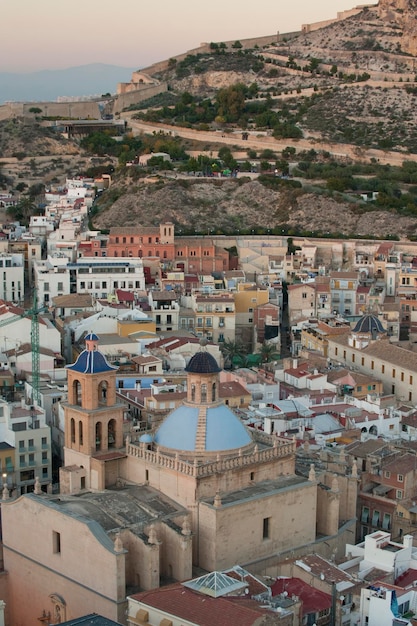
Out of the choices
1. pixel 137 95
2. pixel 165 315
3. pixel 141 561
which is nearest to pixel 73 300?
pixel 165 315

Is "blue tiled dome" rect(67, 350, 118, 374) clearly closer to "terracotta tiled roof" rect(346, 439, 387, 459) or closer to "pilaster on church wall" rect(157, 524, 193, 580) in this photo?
"pilaster on church wall" rect(157, 524, 193, 580)

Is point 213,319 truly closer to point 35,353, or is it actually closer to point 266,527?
point 35,353

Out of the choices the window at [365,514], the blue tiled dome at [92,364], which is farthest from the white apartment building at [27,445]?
the window at [365,514]

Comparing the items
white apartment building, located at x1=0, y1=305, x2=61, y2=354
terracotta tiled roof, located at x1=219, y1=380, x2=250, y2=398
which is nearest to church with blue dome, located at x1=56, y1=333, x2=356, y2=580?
terracotta tiled roof, located at x1=219, y1=380, x2=250, y2=398

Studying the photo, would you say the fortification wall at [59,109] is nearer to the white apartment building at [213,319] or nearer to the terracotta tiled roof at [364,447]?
the white apartment building at [213,319]

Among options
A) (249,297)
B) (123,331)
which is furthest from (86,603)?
(249,297)

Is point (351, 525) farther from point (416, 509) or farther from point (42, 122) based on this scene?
point (42, 122)

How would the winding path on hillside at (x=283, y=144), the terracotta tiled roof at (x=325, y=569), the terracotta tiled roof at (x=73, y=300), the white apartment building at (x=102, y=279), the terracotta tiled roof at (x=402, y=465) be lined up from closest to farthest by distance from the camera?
1. the terracotta tiled roof at (x=325, y=569)
2. the terracotta tiled roof at (x=402, y=465)
3. the terracotta tiled roof at (x=73, y=300)
4. the white apartment building at (x=102, y=279)
5. the winding path on hillside at (x=283, y=144)
